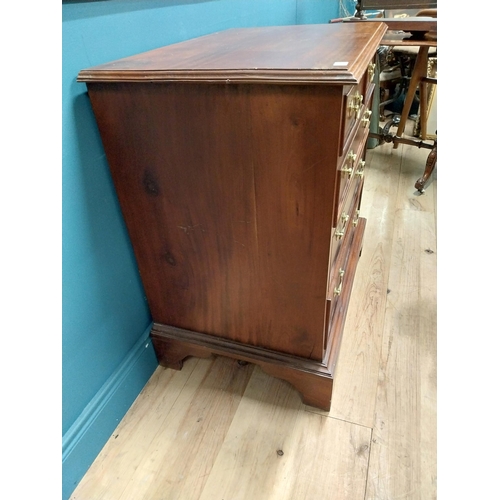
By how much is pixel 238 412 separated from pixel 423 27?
6.33 ft

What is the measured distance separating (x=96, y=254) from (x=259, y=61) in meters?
0.53

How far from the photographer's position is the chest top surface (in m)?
0.57

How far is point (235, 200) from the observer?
2.43 feet

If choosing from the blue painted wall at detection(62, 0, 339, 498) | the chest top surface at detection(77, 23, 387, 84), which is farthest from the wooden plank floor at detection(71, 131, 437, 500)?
the chest top surface at detection(77, 23, 387, 84)

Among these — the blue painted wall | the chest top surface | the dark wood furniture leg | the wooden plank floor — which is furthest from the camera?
the dark wood furniture leg

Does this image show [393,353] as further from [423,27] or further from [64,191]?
[423,27]

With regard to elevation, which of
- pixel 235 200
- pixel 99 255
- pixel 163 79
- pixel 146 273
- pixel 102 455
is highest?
pixel 163 79

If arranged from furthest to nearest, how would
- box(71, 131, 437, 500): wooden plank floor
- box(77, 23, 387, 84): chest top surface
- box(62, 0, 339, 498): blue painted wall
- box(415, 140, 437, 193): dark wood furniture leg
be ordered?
box(415, 140, 437, 193): dark wood furniture leg
box(71, 131, 437, 500): wooden plank floor
box(62, 0, 339, 498): blue painted wall
box(77, 23, 387, 84): chest top surface

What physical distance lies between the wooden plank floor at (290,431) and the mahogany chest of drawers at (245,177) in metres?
0.12

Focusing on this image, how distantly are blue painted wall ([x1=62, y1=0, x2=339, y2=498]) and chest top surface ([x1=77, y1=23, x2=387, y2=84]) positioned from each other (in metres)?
0.07

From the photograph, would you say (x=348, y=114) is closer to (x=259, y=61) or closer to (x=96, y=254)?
(x=259, y=61)

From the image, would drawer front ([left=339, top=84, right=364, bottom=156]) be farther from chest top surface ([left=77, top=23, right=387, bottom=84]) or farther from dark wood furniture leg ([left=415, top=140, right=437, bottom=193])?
dark wood furniture leg ([left=415, top=140, right=437, bottom=193])
